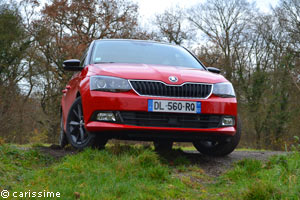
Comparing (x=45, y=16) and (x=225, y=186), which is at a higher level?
(x=45, y=16)

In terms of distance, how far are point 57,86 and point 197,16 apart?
1264 cm

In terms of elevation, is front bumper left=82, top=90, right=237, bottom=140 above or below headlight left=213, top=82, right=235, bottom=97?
below

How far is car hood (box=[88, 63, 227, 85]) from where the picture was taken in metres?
4.58

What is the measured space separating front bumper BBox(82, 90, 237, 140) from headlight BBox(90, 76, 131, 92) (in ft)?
0.17

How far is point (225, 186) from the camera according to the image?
12.1 feet

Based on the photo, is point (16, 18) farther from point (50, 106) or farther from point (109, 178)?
point (109, 178)

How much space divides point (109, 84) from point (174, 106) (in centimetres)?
79

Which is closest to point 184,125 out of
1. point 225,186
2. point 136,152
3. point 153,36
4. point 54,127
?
point 136,152

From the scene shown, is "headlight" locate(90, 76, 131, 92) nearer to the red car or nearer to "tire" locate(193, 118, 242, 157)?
the red car

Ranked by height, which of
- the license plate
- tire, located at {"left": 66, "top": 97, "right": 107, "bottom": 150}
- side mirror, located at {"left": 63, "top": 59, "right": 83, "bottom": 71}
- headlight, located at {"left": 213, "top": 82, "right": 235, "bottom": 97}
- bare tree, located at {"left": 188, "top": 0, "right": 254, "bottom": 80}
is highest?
bare tree, located at {"left": 188, "top": 0, "right": 254, "bottom": 80}

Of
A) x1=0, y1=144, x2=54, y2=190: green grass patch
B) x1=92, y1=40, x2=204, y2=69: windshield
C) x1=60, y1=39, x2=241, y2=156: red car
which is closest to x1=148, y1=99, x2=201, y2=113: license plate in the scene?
x1=60, y1=39, x2=241, y2=156: red car

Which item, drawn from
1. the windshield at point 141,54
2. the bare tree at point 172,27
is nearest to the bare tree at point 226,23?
the bare tree at point 172,27

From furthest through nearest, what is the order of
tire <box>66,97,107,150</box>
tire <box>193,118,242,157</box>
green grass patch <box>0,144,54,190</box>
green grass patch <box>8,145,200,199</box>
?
tire <box>193,118,242,157</box>, tire <box>66,97,107,150</box>, green grass patch <box>0,144,54,190</box>, green grass patch <box>8,145,200,199</box>

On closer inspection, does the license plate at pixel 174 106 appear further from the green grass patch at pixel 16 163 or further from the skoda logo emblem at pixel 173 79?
the green grass patch at pixel 16 163
